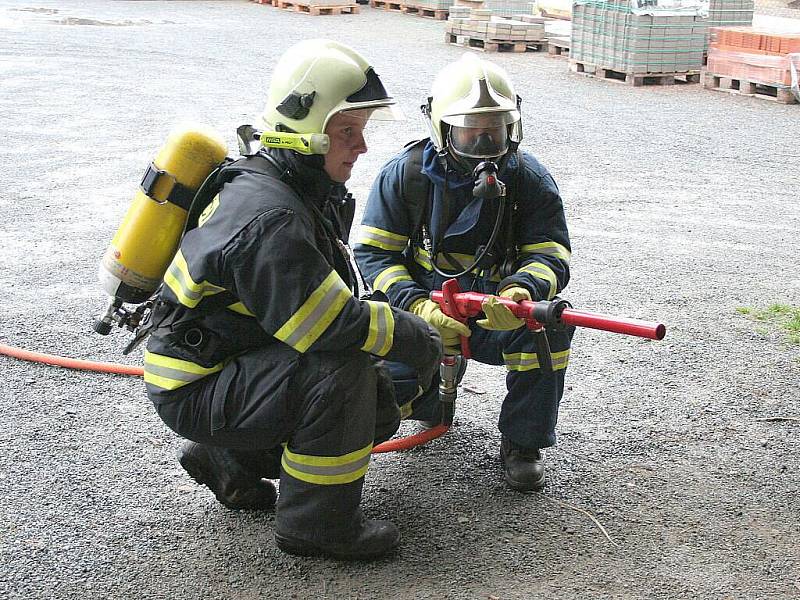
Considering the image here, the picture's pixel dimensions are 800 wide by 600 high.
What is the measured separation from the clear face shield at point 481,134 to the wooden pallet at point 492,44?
11.1 metres

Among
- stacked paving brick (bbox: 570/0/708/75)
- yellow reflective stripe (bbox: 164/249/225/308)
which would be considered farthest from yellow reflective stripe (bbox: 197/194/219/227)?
stacked paving brick (bbox: 570/0/708/75)

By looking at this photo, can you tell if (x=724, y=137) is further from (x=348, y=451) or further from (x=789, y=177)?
(x=348, y=451)

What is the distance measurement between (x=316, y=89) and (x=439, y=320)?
2.86ft

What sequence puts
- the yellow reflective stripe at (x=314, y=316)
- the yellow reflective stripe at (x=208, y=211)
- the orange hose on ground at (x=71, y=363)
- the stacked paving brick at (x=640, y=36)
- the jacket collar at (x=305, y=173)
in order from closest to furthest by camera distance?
1. the yellow reflective stripe at (x=314, y=316)
2. the yellow reflective stripe at (x=208, y=211)
3. the jacket collar at (x=305, y=173)
4. the orange hose on ground at (x=71, y=363)
5. the stacked paving brick at (x=640, y=36)

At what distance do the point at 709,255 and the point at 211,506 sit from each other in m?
3.86

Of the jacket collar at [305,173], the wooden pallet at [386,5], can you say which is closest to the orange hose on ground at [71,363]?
the jacket collar at [305,173]

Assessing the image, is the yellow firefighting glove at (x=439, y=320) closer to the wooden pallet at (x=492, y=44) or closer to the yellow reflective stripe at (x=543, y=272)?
the yellow reflective stripe at (x=543, y=272)

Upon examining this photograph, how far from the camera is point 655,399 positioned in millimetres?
4086

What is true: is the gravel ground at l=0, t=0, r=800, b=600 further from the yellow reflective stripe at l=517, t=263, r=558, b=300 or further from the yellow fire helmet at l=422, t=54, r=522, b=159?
the yellow fire helmet at l=422, t=54, r=522, b=159

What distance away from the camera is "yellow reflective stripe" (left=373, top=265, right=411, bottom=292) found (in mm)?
3395

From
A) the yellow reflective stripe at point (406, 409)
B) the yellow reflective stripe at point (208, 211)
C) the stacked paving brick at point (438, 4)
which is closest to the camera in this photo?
the yellow reflective stripe at point (208, 211)

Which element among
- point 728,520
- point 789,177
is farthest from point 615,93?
point 728,520

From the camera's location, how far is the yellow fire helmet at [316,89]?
2801 millimetres

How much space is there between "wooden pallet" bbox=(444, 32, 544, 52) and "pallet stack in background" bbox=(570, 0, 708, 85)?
6.50 ft
